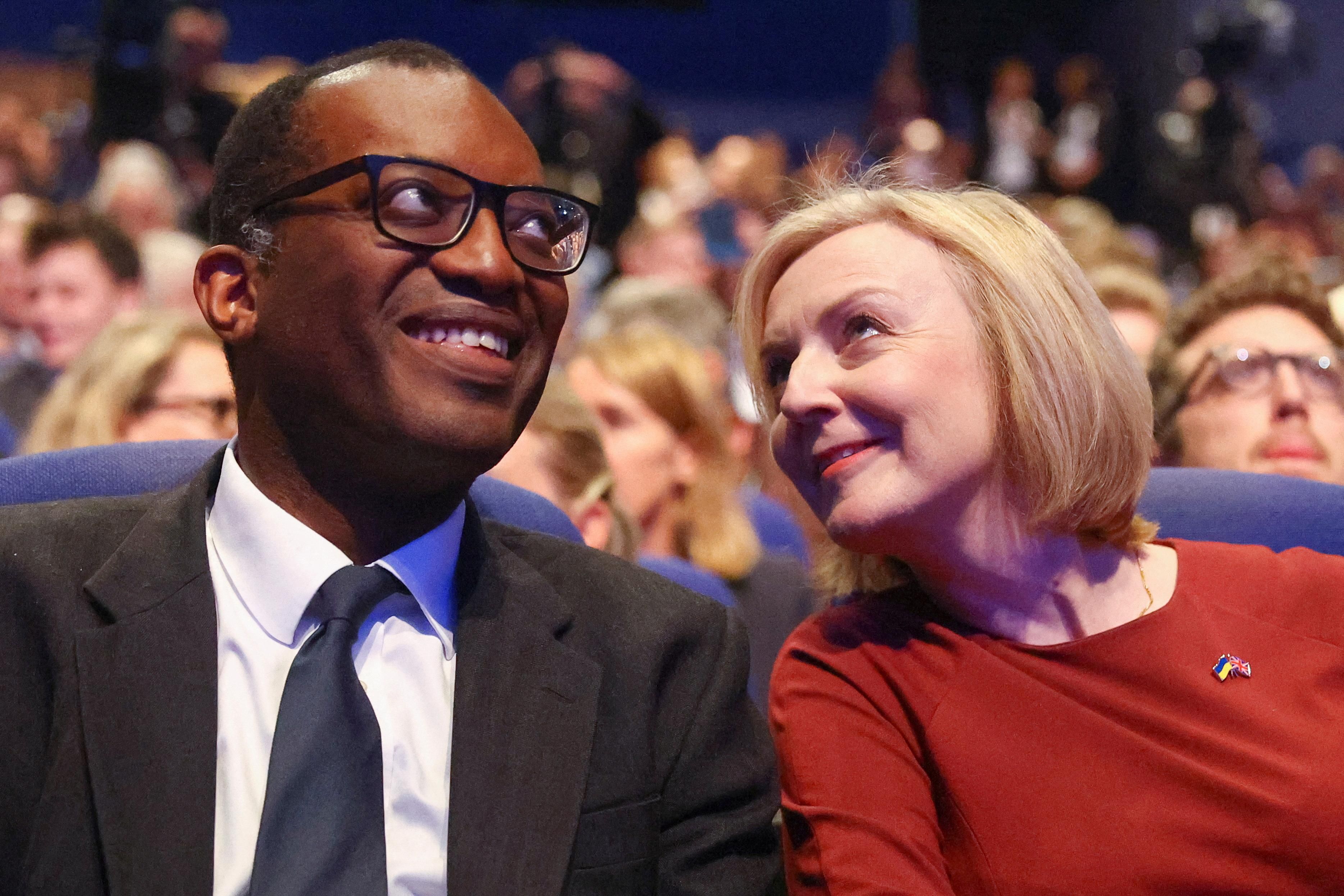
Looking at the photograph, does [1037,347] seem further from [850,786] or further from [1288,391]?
[1288,391]

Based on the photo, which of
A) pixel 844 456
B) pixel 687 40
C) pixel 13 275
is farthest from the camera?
pixel 687 40

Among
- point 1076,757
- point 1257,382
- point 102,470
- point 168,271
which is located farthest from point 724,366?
point 1076,757

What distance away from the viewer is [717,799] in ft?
5.02

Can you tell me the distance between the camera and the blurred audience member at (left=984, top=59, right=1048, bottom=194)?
8547mm

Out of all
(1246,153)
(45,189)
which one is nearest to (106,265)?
(45,189)

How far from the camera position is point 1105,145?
8547 millimetres

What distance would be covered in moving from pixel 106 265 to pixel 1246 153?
7.14 metres

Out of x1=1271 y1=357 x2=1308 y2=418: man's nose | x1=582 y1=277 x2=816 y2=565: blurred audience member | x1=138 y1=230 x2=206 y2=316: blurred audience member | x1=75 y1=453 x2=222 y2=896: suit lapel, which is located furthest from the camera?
x1=138 y1=230 x2=206 y2=316: blurred audience member

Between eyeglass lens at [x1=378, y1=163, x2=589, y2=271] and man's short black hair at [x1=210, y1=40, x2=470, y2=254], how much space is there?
0.13 meters

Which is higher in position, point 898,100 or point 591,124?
point 898,100

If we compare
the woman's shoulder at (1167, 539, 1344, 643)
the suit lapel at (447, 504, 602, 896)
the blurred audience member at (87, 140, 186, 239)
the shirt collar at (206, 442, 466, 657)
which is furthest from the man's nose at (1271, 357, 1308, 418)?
the blurred audience member at (87, 140, 186, 239)

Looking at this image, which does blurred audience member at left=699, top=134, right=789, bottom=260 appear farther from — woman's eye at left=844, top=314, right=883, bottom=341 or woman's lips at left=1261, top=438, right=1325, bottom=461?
woman's eye at left=844, top=314, right=883, bottom=341

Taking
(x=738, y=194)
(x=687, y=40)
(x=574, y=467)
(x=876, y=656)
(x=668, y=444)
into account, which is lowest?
(x=738, y=194)

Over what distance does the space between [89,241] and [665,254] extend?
293 centimetres
